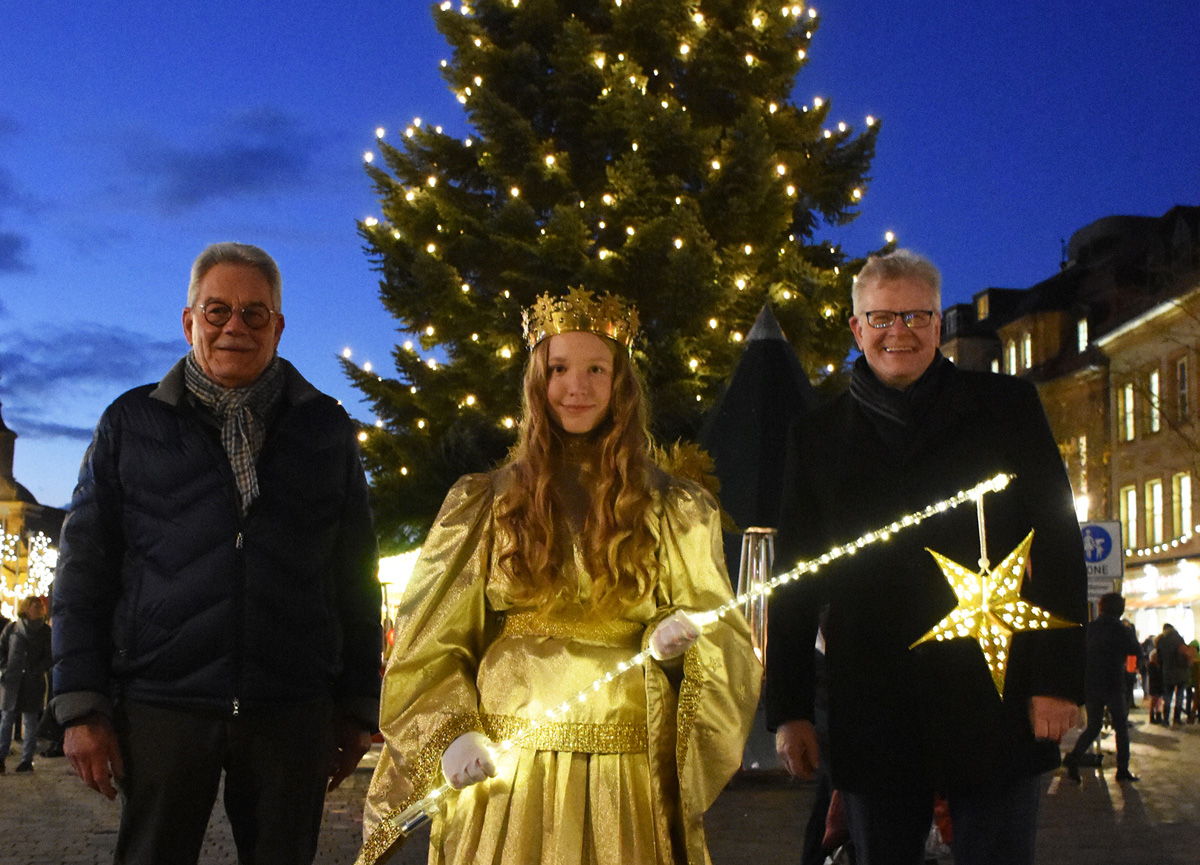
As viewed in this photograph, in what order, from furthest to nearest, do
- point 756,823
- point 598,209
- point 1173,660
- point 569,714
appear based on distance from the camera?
1. point 1173,660
2. point 598,209
3. point 756,823
4. point 569,714

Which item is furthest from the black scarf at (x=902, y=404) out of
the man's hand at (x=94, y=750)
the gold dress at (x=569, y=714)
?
the man's hand at (x=94, y=750)

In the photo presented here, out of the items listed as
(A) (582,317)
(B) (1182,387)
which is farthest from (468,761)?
(B) (1182,387)

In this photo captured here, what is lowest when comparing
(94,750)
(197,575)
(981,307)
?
(94,750)

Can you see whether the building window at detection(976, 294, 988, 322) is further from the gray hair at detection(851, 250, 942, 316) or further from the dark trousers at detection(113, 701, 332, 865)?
the dark trousers at detection(113, 701, 332, 865)

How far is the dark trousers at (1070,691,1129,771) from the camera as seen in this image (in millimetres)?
13227

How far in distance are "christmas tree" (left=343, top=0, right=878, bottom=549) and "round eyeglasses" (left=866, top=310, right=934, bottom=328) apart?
41.6ft

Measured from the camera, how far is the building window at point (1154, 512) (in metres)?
40.2

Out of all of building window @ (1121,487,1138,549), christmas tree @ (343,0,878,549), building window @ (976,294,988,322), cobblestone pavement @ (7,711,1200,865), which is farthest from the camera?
building window @ (976,294,988,322)

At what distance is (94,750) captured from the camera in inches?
140

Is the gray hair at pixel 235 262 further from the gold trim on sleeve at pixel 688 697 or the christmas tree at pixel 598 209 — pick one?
the christmas tree at pixel 598 209

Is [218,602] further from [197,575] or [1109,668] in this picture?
[1109,668]

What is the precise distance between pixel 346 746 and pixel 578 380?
127 centimetres

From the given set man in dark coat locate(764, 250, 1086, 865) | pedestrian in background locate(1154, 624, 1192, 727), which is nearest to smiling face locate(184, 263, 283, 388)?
man in dark coat locate(764, 250, 1086, 865)

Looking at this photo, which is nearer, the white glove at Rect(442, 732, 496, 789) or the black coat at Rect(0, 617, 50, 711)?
the white glove at Rect(442, 732, 496, 789)
